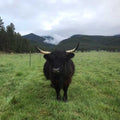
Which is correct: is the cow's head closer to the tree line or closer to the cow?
the cow

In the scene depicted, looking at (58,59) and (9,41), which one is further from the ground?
(9,41)

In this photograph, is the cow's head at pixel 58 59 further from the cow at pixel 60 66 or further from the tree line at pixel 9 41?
the tree line at pixel 9 41

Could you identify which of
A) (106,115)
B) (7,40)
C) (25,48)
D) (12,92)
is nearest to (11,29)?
(7,40)

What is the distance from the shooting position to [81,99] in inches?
150

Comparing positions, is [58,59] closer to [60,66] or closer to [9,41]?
[60,66]

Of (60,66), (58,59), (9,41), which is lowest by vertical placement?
(60,66)

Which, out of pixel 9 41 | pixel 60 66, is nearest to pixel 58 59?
pixel 60 66

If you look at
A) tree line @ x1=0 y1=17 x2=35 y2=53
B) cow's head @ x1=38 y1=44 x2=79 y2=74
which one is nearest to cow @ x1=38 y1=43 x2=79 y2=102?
cow's head @ x1=38 y1=44 x2=79 y2=74

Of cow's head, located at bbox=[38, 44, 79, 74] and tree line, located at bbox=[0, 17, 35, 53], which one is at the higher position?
tree line, located at bbox=[0, 17, 35, 53]

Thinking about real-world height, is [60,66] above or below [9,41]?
below

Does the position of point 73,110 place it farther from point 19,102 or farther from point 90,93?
point 19,102

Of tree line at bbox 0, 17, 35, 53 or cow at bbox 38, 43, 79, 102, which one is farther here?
tree line at bbox 0, 17, 35, 53

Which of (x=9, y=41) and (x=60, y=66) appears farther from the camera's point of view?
(x=9, y=41)

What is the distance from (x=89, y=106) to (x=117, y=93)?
5.43 ft
